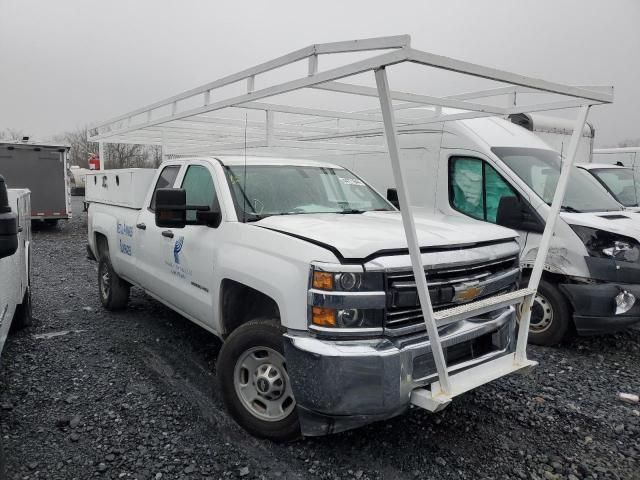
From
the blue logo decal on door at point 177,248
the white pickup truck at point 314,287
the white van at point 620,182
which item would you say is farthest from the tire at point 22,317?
the white van at point 620,182

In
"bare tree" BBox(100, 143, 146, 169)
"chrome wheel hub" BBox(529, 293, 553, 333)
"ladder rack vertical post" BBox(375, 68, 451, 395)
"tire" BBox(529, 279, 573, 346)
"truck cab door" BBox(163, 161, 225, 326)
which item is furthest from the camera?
"bare tree" BBox(100, 143, 146, 169)

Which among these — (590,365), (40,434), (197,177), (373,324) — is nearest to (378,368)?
(373,324)

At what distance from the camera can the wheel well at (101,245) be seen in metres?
5.94

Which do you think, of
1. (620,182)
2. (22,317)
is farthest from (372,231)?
(620,182)

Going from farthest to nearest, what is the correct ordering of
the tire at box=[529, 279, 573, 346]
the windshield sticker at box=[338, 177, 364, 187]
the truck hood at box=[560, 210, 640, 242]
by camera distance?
the tire at box=[529, 279, 573, 346] → the truck hood at box=[560, 210, 640, 242] → the windshield sticker at box=[338, 177, 364, 187]

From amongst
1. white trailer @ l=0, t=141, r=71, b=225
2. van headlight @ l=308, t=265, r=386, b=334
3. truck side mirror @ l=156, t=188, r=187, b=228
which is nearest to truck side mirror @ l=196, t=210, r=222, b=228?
truck side mirror @ l=156, t=188, r=187, b=228

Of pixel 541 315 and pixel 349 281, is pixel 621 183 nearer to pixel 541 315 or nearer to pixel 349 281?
pixel 541 315

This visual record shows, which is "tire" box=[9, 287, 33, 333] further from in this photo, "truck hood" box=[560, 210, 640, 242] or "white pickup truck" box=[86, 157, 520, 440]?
"truck hood" box=[560, 210, 640, 242]

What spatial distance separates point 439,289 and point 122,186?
4091mm

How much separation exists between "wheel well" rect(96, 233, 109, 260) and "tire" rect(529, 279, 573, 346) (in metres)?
4.94

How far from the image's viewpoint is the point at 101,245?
240 inches

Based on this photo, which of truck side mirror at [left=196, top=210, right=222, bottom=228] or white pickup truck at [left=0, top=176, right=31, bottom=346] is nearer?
white pickup truck at [left=0, top=176, right=31, bottom=346]

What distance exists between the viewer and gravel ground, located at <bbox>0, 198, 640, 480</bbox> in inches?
113

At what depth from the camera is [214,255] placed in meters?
3.57
